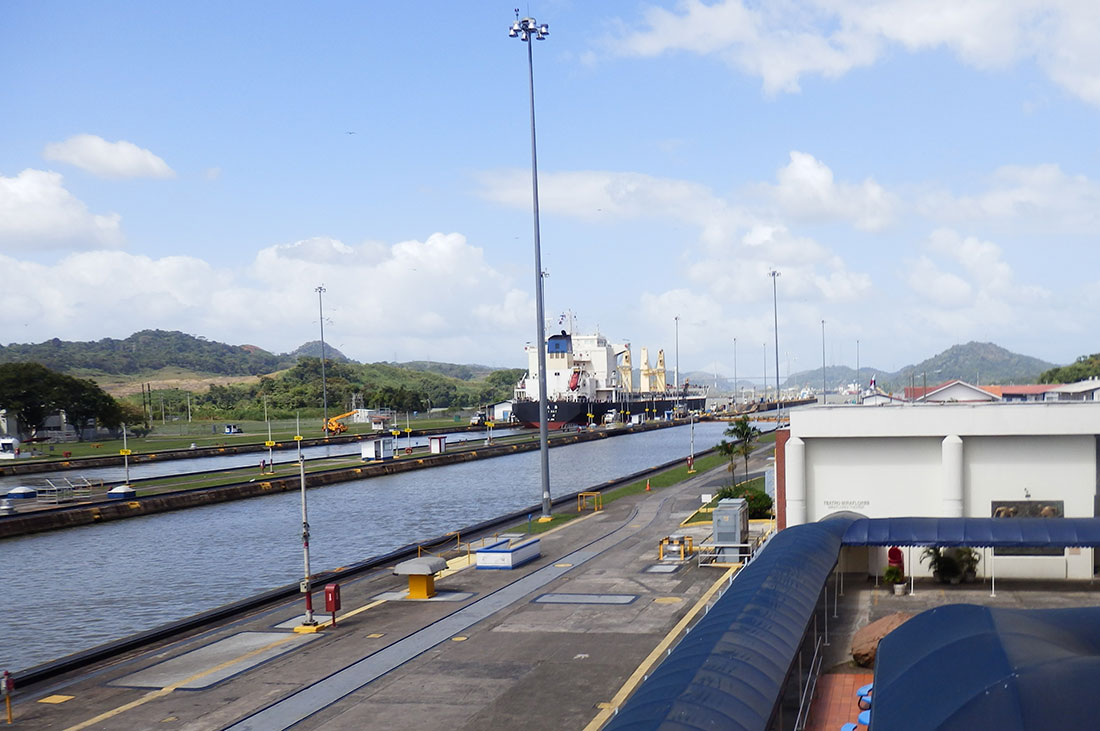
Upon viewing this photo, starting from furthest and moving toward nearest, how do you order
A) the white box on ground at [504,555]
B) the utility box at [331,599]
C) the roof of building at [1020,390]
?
the roof of building at [1020,390] < the white box on ground at [504,555] < the utility box at [331,599]

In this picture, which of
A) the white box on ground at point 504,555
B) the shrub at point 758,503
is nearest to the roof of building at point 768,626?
the white box on ground at point 504,555

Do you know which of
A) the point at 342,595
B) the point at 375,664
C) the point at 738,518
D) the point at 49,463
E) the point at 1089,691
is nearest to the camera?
the point at 1089,691

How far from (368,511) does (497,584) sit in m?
30.6

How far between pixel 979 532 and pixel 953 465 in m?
3.96

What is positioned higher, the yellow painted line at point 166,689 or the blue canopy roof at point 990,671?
the blue canopy roof at point 990,671

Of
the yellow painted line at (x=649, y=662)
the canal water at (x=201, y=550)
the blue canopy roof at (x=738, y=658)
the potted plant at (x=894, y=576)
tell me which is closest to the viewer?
the blue canopy roof at (x=738, y=658)

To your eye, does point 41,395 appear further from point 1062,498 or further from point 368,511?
point 1062,498

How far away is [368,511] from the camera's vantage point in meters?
58.8

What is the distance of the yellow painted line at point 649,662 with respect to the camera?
55.9ft

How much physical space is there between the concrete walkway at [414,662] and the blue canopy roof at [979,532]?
5.34m

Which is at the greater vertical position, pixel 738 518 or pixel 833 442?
pixel 833 442

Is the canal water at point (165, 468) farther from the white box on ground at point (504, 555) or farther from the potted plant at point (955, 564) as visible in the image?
the potted plant at point (955, 564)

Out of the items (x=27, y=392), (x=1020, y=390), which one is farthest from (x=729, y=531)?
(x=27, y=392)

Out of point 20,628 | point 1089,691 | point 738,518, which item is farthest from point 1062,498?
point 20,628
